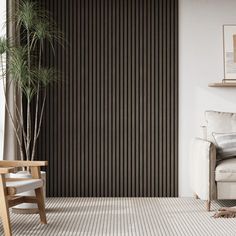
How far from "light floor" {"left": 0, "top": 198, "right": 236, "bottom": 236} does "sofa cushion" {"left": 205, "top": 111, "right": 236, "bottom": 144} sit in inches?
28.0

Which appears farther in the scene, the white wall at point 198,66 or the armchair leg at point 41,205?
the white wall at point 198,66

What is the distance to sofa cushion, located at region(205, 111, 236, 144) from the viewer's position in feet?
17.8

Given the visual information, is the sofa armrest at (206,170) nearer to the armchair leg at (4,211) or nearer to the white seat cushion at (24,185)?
the white seat cushion at (24,185)

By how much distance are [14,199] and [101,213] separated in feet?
3.22

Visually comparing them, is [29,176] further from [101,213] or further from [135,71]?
[135,71]

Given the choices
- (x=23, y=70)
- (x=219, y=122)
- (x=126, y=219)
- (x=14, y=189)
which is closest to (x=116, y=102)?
(x=219, y=122)

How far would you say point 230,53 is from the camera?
5.81 metres

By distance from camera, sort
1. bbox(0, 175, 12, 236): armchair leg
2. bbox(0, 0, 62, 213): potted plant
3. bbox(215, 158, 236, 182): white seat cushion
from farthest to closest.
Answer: bbox(0, 0, 62, 213): potted plant
bbox(215, 158, 236, 182): white seat cushion
bbox(0, 175, 12, 236): armchair leg

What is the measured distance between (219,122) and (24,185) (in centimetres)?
232

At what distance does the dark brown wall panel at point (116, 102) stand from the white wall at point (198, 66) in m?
0.10

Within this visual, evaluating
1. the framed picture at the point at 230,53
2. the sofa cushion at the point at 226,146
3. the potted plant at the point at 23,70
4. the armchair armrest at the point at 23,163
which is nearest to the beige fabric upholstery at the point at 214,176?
the sofa cushion at the point at 226,146

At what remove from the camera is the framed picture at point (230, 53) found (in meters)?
5.81

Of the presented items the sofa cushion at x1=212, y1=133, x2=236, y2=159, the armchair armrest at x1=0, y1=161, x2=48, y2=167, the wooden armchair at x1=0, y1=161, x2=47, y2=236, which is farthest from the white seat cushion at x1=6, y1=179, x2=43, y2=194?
the sofa cushion at x1=212, y1=133, x2=236, y2=159

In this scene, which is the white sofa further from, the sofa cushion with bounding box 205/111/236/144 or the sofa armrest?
the sofa cushion with bounding box 205/111/236/144
